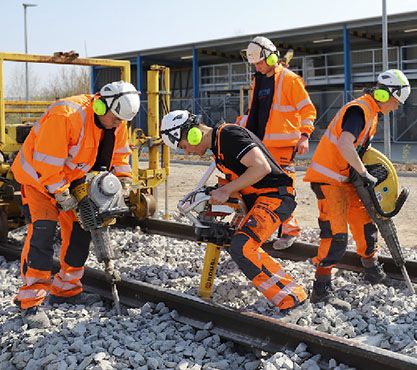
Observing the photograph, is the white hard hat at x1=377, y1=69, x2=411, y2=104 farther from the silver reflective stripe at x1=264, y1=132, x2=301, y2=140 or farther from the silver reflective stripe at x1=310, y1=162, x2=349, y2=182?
the silver reflective stripe at x1=264, y1=132, x2=301, y2=140

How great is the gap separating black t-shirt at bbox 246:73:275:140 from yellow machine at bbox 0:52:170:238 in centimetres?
217

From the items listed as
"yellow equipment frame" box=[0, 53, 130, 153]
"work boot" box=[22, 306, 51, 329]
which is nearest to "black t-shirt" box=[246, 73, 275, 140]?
"yellow equipment frame" box=[0, 53, 130, 153]

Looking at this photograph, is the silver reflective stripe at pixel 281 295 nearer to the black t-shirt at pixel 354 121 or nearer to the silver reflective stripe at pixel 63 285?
the black t-shirt at pixel 354 121

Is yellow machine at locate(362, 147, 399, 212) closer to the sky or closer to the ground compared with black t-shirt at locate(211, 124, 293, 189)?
→ closer to the ground

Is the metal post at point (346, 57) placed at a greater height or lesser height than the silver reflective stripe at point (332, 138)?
greater

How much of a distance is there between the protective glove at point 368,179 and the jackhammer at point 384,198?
46mm

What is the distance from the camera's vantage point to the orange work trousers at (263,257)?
4.75 m

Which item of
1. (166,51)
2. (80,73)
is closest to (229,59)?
(166,51)

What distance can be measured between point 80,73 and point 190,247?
41774 millimetres

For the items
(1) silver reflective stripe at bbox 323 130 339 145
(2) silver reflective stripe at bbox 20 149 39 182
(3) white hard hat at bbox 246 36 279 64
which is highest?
(3) white hard hat at bbox 246 36 279 64

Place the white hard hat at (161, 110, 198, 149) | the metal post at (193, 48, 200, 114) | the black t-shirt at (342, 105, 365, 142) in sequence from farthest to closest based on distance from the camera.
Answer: the metal post at (193, 48, 200, 114), the black t-shirt at (342, 105, 365, 142), the white hard hat at (161, 110, 198, 149)

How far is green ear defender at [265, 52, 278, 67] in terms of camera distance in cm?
680

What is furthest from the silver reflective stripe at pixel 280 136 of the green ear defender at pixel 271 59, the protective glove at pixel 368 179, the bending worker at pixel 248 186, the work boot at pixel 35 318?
the work boot at pixel 35 318

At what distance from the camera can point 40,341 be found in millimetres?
4633
